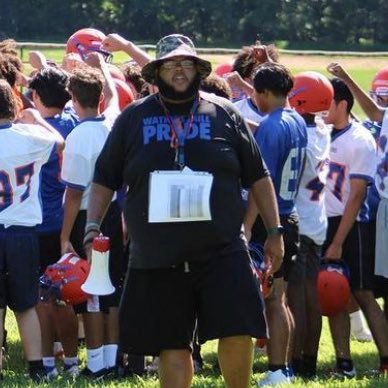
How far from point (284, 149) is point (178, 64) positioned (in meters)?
1.56

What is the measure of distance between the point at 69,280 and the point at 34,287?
25 cm

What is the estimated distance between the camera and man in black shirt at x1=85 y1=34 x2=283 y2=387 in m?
5.95

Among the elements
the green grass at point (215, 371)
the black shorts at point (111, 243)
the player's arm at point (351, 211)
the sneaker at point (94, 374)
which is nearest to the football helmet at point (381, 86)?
the player's arm at point (351, 211)

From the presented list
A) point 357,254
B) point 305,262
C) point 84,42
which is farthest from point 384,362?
point 84,42

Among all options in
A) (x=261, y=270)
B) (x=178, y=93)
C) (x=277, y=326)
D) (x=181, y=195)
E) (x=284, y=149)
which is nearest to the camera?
(x=181, y=195)

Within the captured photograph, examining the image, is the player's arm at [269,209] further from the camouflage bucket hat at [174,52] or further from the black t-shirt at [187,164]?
the camouflage bucket hat at [174,52]

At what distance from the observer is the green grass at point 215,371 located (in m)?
7.43

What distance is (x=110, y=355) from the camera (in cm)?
820

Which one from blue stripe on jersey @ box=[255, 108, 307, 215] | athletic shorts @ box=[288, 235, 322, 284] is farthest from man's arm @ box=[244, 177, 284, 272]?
athletic shorts @ box=[288, 235, 322, 284]

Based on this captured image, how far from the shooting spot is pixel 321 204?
8078 millimetres

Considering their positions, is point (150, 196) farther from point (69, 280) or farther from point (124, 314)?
point (69, 280)

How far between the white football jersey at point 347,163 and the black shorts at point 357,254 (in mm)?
81

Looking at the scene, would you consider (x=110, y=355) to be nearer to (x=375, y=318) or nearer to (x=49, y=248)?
(x=49, y=248)

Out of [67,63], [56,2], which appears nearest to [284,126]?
[67,63]
